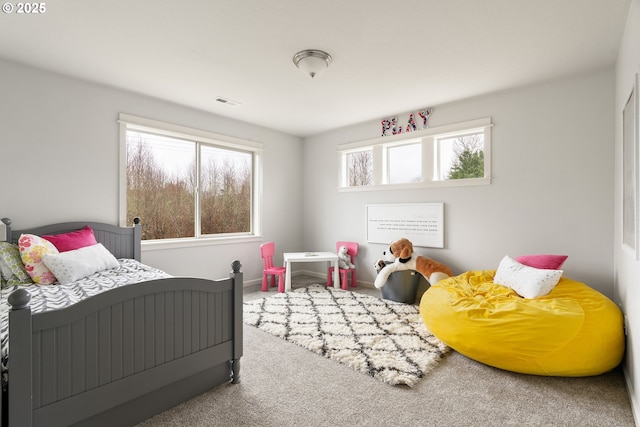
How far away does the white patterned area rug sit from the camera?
2244mm

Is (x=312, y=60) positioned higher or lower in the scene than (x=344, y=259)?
higher

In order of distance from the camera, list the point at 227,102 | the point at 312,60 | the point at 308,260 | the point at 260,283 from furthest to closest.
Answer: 1. the point at 260,283
2. the point at 308,260
3. the point at 227,102
4. the point at 312,60

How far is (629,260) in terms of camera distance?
205cm

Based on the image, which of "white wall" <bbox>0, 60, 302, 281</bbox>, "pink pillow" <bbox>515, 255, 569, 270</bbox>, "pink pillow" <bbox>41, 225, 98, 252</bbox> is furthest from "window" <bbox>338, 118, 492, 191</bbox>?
"pink pillow" <bbox>41, 225, 98, 252</bbox>

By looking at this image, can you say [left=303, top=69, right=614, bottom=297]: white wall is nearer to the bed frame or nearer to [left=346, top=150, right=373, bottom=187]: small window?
[left=346, top=150, right=373, bottom=187]: small window

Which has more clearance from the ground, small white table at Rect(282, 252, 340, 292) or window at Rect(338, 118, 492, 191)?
window at Rect(338, 118, 492, 191)

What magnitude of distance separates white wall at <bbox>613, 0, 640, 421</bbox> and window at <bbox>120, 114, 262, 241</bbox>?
13.1 feet

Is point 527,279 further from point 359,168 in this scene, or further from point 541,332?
point 359,168

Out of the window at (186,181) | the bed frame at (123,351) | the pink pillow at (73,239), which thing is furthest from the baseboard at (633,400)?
the window at (186,181)

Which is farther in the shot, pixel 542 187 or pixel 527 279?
pixel 542 187

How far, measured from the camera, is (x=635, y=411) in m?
1.68

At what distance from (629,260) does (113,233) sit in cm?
437

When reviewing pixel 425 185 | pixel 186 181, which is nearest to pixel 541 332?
pixel 425 185

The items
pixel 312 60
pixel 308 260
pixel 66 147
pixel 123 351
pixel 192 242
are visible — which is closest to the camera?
pixel 123 351
